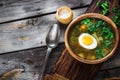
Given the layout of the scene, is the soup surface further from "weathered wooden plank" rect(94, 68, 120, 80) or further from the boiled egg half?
"weathered wooden plank" rect(94, 68, 120, 80)

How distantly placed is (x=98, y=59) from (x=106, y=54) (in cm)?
7

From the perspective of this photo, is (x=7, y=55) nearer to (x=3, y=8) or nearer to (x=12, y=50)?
(x=12, y=50)

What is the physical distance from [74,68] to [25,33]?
409 mm

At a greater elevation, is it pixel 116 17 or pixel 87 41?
pixel 116 17

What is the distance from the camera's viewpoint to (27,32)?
2.37 m

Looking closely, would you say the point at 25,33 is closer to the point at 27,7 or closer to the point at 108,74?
the point at 27,7

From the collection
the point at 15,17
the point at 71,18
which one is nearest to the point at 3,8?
the point at 15,17

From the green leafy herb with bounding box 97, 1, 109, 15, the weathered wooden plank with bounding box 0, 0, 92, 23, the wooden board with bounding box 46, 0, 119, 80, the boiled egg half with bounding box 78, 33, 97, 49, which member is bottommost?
the wooden board with bounding box 46, 0, 119, 80

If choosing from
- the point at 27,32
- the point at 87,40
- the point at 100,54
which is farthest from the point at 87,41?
the point at 27,32

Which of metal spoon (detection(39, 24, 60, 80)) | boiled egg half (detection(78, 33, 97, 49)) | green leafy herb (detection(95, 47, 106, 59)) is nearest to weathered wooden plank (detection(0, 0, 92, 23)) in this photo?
metal spoon (detection(39, 24, 60, 80))

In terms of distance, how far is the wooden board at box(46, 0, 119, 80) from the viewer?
7.27 feet

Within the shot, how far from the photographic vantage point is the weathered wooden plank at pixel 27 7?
7.76ft

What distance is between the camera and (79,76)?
2.22 meters

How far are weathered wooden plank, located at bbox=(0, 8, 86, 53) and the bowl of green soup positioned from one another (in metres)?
0.21
